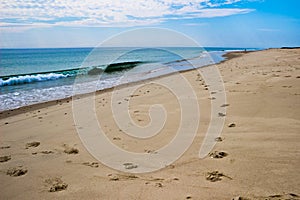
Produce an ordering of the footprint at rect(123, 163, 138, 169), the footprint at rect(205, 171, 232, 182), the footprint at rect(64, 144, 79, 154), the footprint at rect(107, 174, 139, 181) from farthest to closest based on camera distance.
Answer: the footprint at rect(64, 144, 79, 154) → the footprint at rect(123, 163, 138, 169) → the footprint at rect(107, 174, 139, 181) → the footprint at rect(205, 171, 232, 182)

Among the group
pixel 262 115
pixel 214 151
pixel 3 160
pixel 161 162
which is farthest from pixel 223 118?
pixel 3 160

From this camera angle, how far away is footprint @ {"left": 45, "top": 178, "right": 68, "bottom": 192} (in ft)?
9.64

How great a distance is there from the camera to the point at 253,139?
153 inches

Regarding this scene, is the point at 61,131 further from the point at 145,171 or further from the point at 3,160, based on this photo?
the point at 145,171

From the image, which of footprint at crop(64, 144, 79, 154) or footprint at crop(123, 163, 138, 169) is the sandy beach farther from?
footprint at crop(123, 163, 138, 169)

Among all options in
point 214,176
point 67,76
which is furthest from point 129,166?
point 67,76

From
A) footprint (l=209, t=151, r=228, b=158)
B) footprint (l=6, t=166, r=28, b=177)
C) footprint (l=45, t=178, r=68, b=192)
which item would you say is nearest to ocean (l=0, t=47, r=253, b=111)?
footprint (l=6, t=166, r=28, b=177)

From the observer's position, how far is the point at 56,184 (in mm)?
3047

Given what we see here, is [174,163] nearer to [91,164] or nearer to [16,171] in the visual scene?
[91,164]

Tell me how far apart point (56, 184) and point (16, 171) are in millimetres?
858

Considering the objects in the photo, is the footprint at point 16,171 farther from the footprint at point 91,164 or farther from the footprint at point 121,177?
the footprint at point 121,177

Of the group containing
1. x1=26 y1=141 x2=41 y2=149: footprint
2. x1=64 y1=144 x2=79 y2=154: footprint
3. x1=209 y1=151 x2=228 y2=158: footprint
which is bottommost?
x1=26 y1=141 x2=41 y2=149: footprint

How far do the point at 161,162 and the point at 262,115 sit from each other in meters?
2.70

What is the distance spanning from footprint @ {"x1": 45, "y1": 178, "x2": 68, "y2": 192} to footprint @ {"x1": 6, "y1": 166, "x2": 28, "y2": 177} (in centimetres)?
55
